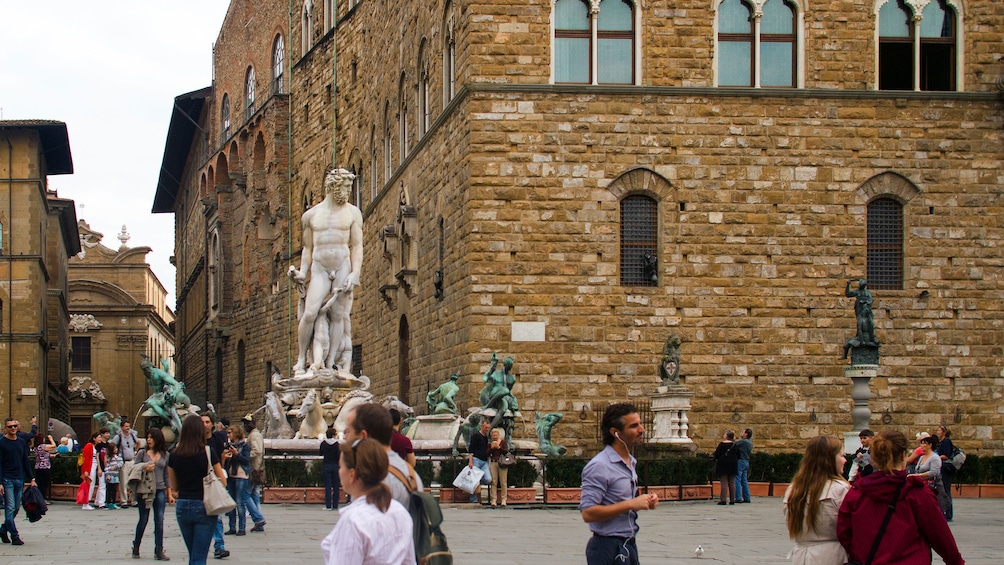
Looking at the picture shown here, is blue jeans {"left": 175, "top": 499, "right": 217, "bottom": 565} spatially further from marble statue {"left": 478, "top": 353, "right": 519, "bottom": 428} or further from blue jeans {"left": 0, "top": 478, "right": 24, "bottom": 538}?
marble statue {"left": 478, "top": 353, "right": 519, "bottom": 428}

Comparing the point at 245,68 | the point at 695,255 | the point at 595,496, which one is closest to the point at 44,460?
the point at 695,255

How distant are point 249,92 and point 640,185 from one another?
3496 cm

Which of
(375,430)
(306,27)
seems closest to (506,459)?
(375,430)

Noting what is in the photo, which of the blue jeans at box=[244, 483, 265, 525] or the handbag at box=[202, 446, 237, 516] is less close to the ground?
the handbag at box=[202, 446, 237, 516]

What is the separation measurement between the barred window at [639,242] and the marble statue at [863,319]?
139 inches

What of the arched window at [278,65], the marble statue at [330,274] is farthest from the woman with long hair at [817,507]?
the arched window at [278,65]

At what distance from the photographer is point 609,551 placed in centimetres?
773

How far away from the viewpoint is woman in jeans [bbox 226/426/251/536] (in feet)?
50.1

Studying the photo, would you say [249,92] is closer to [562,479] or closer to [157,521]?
[562,479]

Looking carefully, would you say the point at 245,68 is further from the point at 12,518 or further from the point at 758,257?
the point at 12,518

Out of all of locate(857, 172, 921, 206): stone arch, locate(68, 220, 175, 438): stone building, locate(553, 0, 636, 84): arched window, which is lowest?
locate(68, 220, 175, 438): stone building

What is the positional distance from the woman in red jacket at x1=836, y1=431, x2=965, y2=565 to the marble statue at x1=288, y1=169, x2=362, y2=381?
49.9ft

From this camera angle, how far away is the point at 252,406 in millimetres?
52438

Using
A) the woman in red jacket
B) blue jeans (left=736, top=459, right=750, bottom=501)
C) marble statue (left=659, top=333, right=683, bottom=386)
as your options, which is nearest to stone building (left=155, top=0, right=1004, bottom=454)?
marble statue (left=659, top=333, right=683, bottom=386)
